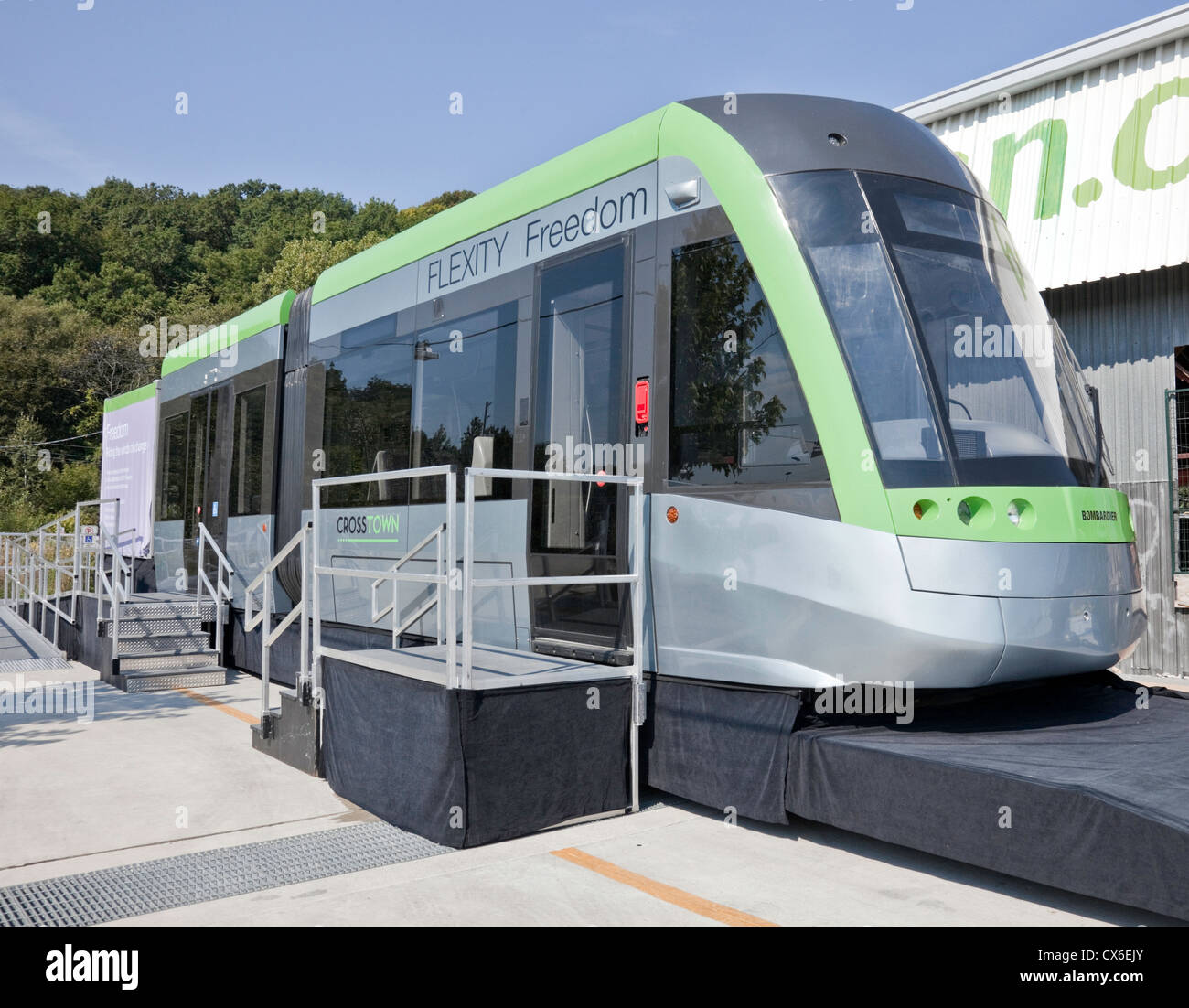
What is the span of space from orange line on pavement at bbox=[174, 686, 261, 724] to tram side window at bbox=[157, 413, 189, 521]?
10.6ft

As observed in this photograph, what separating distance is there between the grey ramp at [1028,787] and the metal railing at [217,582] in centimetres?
832

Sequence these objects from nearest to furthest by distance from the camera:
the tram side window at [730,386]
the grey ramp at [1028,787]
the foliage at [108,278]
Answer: the grey ramp at [1028,787]
the tram side window at [730,386]
the foliage at [108,278]

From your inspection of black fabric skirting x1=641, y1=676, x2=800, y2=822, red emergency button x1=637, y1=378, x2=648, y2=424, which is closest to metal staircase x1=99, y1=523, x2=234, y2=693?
black fabric skirting x1=641, y1=676, x2=800, y2=822

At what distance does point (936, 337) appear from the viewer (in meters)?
4.83

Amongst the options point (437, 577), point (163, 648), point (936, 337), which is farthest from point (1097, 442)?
point (163, 648)

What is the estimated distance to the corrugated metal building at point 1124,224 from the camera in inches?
374

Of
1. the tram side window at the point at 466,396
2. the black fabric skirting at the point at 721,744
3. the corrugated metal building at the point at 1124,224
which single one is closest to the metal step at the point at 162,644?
the tram side window at the point at 466,396

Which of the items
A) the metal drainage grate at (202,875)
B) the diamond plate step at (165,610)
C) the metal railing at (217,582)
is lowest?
the metal drainage grate at (202,875)

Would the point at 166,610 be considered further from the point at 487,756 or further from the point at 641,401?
the point at 641,401

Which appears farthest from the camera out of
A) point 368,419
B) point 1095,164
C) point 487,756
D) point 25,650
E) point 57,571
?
point 25,650

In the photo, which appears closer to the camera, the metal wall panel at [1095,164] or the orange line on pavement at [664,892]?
the orange line on pavement at [664,892]

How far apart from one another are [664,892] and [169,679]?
7883mm

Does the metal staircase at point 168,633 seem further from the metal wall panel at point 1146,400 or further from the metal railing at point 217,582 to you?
the metal wall panel at point 1146,400
